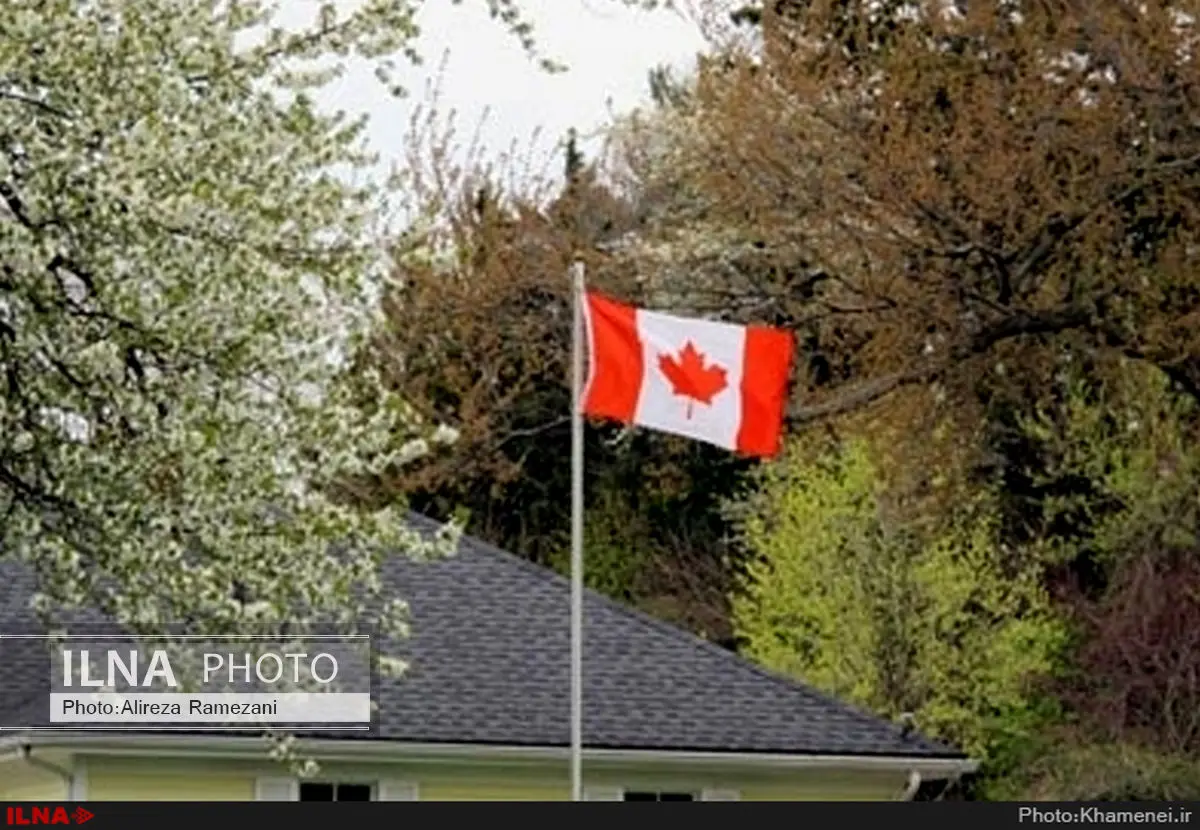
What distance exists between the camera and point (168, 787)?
963 inches

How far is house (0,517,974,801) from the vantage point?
24312 millimetres

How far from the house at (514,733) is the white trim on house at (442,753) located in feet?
0.06

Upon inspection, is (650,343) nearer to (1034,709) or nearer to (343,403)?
(343,403)

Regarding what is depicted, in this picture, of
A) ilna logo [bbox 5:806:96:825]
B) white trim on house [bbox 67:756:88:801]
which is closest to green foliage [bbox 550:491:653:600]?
white trim on house [bbox 67:756:88:801]

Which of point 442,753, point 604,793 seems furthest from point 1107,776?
point 442,753

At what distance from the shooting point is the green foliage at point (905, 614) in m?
41.2

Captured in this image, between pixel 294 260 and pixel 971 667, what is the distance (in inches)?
1137

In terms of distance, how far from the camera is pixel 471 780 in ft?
84.3

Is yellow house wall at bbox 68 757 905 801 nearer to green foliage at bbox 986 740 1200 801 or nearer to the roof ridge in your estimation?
the roof ridge

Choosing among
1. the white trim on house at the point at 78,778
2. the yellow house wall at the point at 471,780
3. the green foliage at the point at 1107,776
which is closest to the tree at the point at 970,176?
the yellow house wall at the point at 471,780

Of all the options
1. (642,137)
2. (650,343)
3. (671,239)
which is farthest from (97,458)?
(642,137)

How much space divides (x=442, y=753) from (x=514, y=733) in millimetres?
775

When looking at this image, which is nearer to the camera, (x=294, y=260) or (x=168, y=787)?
(x=294, y=260)

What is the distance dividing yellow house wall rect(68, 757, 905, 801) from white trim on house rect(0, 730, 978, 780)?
0.53ft
